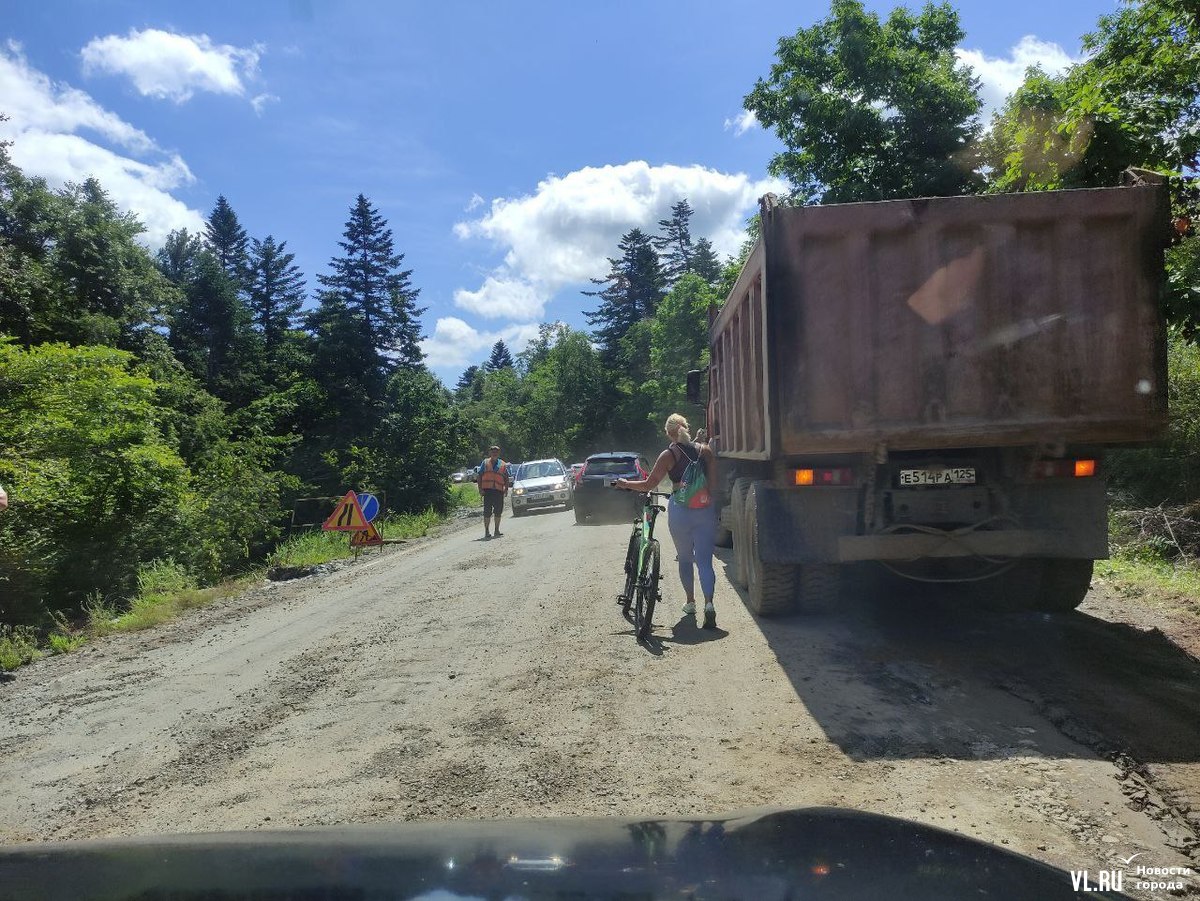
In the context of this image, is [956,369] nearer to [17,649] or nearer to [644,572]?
[644,572]

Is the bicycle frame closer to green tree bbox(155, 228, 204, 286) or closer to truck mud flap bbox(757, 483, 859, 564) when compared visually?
truck mud flap bbox(757, 483, 859, 564)

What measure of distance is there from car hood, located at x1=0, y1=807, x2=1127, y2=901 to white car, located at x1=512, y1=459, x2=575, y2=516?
21.5 m

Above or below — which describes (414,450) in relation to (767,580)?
above

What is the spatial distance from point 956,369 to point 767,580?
7.51 feet

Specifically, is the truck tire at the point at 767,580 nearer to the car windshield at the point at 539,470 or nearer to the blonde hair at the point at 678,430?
the blonde hair at the point at 678,430

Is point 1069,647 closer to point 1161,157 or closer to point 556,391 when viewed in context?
point 1161,157

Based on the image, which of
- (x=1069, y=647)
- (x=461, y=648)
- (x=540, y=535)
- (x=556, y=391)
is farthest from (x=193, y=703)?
(x=556, y=391)

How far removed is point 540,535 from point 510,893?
1502 cm

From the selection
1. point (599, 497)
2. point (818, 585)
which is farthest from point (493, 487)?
point (818, 585)

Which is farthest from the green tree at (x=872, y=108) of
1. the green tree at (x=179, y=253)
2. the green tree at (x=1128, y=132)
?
the green tree at (x=179, y=253)

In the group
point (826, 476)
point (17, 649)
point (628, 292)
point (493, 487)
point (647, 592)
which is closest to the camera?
point (826, 476)

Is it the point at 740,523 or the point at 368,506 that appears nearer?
the point at 740,523

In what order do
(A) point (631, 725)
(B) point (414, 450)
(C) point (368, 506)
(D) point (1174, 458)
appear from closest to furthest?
1. (A) point (631, 725)
2. (D) point (1174, 458)
3. (C) point (368, 506)
4. (B) point (414, 450)

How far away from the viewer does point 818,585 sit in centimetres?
700
